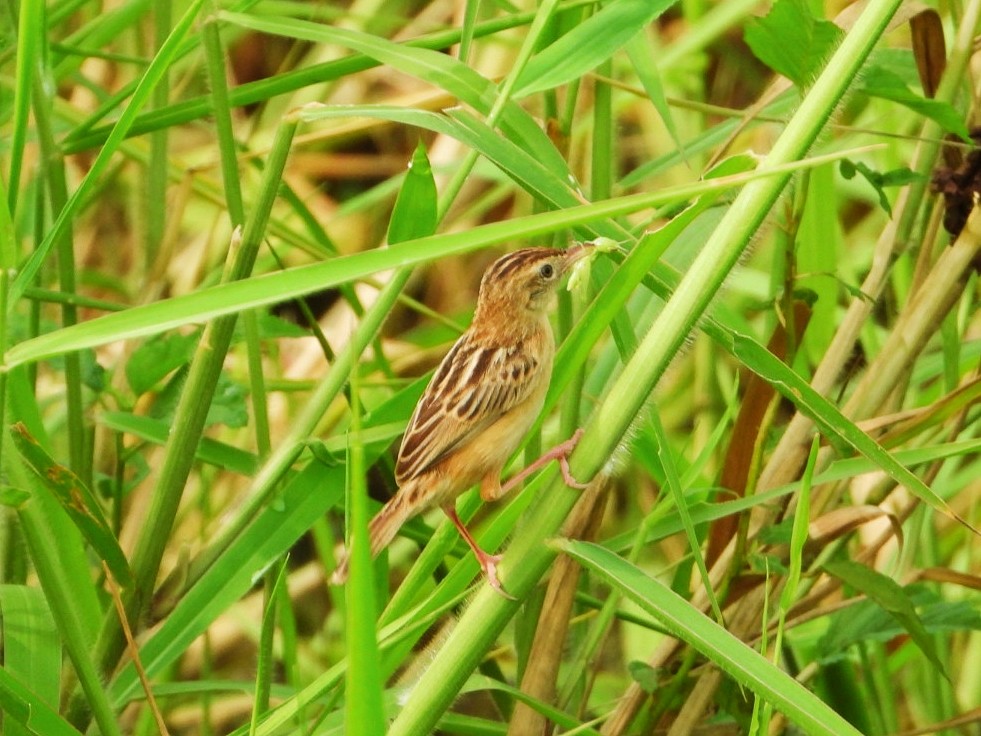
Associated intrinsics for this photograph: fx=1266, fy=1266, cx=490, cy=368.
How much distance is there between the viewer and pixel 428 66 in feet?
5.36

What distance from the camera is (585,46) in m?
1.59

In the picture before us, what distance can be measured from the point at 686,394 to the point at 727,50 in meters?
1.37

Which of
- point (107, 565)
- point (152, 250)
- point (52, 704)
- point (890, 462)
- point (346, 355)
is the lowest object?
point (52, 704)

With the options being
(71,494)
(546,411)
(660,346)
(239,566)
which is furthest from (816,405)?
(71,494)

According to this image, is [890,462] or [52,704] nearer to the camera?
[890,462]

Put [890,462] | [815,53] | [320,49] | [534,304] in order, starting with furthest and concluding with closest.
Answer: [320,49], [534,304], [815,53], [890,462]

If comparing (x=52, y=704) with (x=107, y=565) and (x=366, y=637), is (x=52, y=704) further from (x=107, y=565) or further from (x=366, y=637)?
(x=366, y=637)

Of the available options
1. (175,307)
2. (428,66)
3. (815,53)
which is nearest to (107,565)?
(175,307)

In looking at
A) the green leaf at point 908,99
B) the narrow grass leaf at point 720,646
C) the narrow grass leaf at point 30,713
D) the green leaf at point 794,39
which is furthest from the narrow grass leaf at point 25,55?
the green leaf at point 908,99

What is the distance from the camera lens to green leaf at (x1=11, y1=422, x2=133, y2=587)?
1.63 metres

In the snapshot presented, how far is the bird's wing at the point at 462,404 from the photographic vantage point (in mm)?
1893

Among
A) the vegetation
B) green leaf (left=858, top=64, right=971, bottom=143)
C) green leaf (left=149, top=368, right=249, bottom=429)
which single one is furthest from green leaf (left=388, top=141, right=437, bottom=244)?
green leaf (left=858, top=64, right=971, bottom=143)

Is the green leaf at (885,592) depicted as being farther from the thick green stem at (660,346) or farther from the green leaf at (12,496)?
the green leaf at (12,496)

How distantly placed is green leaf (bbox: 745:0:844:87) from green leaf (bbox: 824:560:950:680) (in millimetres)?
696
